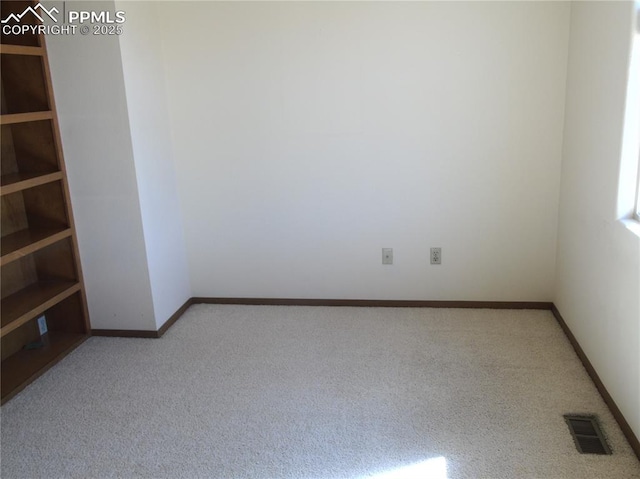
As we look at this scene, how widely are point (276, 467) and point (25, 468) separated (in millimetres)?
1022

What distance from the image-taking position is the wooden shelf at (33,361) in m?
2.86

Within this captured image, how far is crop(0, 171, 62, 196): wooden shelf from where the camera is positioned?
108 inches

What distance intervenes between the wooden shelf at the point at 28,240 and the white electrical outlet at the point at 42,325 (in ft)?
1.54

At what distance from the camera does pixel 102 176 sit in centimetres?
322

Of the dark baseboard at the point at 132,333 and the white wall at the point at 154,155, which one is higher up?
the white wall at the point at 154,155

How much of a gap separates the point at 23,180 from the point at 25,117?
316 mm

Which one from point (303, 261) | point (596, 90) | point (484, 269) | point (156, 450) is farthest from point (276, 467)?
point (596, 90)

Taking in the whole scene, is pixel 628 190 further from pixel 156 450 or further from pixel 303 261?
pixel 156 450

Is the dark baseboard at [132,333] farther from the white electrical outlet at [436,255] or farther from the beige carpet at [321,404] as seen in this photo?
the white electrical outlet at [436,255]

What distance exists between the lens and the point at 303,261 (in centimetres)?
376

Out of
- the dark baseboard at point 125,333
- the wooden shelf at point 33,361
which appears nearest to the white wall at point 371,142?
the dark baseboard at point 125,333

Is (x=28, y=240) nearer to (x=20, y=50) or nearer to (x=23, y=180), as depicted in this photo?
(x=23, y=180)

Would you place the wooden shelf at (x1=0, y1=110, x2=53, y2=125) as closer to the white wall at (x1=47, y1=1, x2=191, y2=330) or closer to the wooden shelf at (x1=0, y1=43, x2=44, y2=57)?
the white wall at (x1=47, y1=1, x2=191, y2=330)

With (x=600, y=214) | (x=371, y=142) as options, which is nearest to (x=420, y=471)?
(x=600, y=214)
